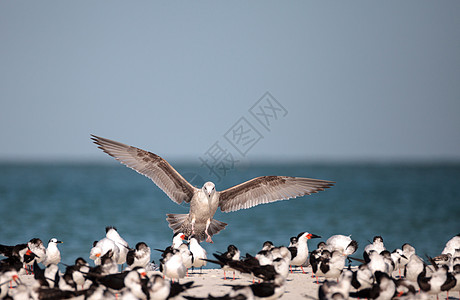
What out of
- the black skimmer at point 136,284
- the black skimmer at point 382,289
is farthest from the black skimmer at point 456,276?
the black skimmer at point 136,284

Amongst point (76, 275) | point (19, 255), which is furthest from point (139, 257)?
point (19, 255)

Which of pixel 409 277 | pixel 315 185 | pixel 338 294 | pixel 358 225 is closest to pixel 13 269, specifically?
pixel 338 294

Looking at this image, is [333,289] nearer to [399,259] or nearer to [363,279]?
[363,279]

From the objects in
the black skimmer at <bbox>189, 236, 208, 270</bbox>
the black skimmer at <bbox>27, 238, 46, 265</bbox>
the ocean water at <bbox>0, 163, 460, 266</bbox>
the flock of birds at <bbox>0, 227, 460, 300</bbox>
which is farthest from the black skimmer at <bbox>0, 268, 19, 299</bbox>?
the ocean water at <bbox>0, 163, 460, 266</bbox>

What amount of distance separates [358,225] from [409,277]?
78.4ft

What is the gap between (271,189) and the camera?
1443 centimetres

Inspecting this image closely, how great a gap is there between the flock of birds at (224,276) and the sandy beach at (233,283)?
0.69 feet

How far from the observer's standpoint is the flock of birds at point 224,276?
8.38 meters

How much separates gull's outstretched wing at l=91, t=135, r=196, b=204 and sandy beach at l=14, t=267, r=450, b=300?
9.84ft

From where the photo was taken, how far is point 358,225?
3372cm

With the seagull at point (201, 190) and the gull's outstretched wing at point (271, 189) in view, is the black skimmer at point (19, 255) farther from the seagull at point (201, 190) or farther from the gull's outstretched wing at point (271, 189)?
the gull's outstretched wing at point (271, 189)

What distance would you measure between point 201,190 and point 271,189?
5.73ft

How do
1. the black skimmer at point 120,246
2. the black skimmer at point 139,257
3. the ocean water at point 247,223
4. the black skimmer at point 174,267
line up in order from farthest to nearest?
the ocean water at point 247,223
the black skimmer at point 120,246
the black skimmer at point 139,257
the black skimmer at point 174,267

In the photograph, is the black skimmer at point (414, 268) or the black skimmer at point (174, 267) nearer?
the black skimmer at point (174, 267)
